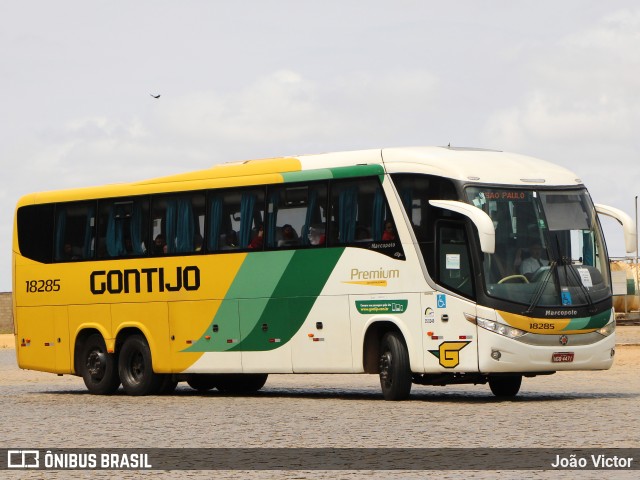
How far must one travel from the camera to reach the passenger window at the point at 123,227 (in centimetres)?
2633

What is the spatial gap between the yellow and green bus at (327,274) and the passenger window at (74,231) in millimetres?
37

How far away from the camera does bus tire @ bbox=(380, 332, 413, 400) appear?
21984 mm

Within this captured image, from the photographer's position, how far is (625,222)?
22.7 m

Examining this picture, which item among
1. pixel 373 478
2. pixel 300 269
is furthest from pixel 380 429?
pixel 300 269

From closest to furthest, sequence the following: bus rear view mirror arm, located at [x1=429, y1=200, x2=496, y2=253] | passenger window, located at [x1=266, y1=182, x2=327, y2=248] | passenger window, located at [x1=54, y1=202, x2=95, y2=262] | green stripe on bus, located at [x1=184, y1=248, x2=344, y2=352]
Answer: bus rear view mirror arm, located at [x1=429, y1=200, x2=496, y2=253]
passenger window, located at [x1=266, y1=182, x2=327, y2=248]
green stripe on bus, located at [x1=184, y1=248, x2=344, y2=352]
passenger window, located at [x1=54, y1=202, x2=95, y2=262]

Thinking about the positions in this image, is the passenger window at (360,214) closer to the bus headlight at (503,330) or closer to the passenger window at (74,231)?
the bus headlight at (503,330)

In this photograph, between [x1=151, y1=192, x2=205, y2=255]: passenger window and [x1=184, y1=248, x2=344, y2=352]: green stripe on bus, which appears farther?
[x1=151, y1=192, x2=205, y2=255]: passenger window

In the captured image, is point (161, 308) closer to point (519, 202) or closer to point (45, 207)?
point (45, 207)

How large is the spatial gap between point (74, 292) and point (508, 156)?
909 cm

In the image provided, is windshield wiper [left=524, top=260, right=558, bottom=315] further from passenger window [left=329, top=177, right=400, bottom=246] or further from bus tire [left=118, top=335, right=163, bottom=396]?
bus tire [left=118, top=335, right=163, bottom=396]

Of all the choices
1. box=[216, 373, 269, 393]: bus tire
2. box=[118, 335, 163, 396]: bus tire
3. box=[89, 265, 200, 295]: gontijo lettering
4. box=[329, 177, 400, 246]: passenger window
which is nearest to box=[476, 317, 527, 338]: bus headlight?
box=[329, 177, 400, 246]: passenger window

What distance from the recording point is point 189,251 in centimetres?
2545

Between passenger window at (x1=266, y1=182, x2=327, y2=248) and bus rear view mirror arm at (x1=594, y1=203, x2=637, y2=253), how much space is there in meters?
4.32

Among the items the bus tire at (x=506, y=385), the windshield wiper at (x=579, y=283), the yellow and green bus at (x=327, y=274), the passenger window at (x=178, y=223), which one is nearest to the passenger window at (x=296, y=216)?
the yellow and green bus at (x=327, y=274)
